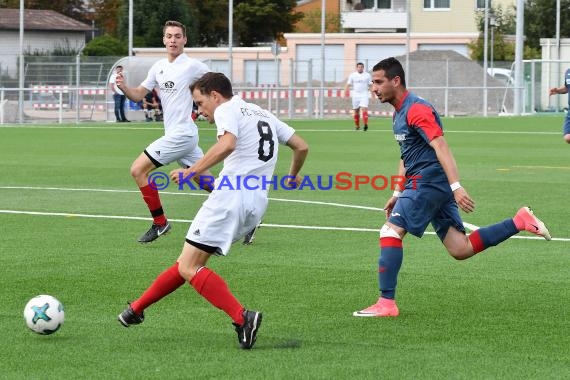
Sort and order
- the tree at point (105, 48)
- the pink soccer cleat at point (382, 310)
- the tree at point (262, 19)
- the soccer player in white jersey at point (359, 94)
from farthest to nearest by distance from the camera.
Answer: the tree at point (262, 19) → the tree at point (105, 48) → the soccer player in white jersey at point (359, 94) → the pink soccer cleat at point (382, 310)

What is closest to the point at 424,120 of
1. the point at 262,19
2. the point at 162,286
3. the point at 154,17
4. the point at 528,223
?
the point at 528,223

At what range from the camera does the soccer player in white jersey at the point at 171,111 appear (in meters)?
13.1

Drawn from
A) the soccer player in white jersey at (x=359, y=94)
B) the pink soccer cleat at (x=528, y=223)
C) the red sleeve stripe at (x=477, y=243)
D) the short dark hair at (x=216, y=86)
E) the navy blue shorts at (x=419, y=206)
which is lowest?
the red sleeve stripe at (x=477, y=243)

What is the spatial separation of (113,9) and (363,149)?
59.9m

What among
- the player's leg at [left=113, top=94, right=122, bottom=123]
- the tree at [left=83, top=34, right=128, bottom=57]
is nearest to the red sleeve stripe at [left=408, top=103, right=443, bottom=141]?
the player's leg at [left=113, top=94, right=122, bottom=123]

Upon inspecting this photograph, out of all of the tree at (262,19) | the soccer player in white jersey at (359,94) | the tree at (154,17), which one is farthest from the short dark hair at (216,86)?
the tree at (262,19)

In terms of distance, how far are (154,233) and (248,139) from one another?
5130 millimetres

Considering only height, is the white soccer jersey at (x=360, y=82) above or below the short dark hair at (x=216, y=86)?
above

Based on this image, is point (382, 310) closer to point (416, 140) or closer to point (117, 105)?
point (416, 140)

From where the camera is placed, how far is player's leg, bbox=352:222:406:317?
8648 mm

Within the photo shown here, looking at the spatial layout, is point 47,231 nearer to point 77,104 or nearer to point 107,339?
point 107,339

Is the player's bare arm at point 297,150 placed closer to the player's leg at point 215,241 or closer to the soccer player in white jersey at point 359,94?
the player's leg at point 215,241

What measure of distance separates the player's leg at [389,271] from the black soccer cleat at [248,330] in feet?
4.46

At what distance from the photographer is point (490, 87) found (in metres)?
50.4
